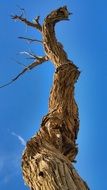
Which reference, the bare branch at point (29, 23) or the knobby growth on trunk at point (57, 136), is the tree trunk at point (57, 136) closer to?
the knobby growth on trunk at point (57, 136)

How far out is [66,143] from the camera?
5336mm

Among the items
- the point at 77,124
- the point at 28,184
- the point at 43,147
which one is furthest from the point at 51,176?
the point at 77,124

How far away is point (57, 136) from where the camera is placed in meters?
5.31

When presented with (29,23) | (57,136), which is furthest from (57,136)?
(29,23)

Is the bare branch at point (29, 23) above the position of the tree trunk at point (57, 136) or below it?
above

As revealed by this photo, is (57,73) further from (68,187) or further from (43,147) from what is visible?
(68,187)

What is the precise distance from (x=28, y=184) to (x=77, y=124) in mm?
1547

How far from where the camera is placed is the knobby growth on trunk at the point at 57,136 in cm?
423

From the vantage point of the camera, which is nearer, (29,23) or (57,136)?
(57,136)

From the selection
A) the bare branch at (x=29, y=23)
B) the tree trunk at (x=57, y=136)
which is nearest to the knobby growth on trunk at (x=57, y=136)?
the tree trunk at (x=57, y=136)

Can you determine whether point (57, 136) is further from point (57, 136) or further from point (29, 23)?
point (29, 23)

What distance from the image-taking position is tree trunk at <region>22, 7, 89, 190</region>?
13.9ft

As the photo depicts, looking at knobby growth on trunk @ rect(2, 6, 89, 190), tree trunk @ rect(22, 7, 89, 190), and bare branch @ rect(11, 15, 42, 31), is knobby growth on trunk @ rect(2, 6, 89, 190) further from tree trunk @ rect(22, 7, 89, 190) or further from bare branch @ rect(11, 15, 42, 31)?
bare branch @ rect(11, 15, 42, 31)

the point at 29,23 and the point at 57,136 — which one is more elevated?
the point at 29,23
